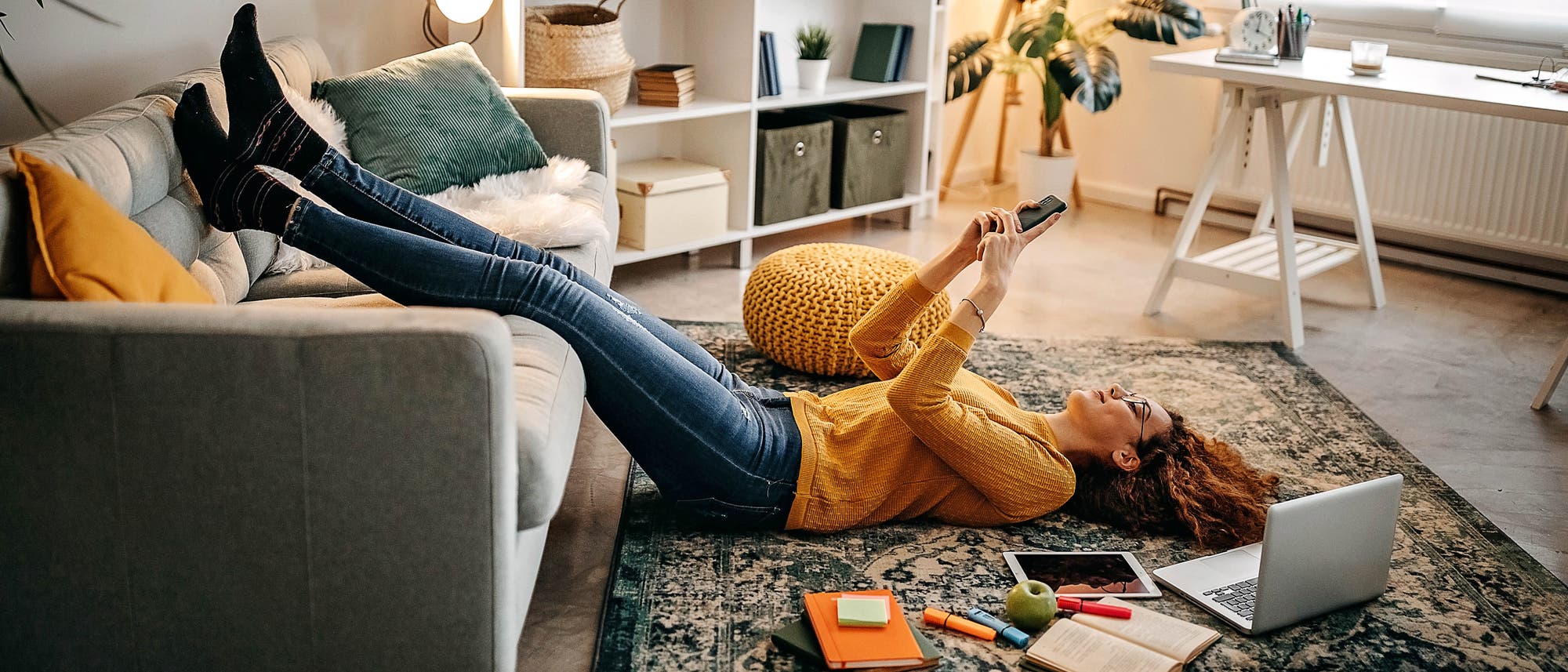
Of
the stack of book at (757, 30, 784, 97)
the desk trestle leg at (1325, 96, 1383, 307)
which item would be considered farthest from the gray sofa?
the desk trestle leg at (1325, 96, 1383, 307)

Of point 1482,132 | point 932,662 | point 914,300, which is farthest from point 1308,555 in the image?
point 1482,132

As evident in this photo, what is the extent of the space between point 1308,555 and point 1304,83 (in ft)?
5.71

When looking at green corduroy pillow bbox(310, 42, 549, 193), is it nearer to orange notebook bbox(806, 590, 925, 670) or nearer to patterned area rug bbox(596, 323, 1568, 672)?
patterned area rug bbox(596, 323, 1568, 672)

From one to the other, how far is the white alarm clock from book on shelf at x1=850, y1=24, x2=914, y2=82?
50.9 inches

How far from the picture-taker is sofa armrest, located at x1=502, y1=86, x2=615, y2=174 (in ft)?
Answer: 10.4

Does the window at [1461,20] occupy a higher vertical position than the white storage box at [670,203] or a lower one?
higher

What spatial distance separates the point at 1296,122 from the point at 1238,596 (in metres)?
2.31

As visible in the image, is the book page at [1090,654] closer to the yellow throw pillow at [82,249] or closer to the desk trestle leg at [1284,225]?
the yellow throw pillow at [82,249]

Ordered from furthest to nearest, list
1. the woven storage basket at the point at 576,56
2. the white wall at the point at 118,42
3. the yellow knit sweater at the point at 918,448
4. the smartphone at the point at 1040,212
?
the woven storage basket at the point at 576,56, the white wall at the point at 118,42, the smartphone at the point at 1040,212, the yellow knit sweater at the point at 918,448

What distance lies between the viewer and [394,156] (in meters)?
2.76

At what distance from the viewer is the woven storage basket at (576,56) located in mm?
3471

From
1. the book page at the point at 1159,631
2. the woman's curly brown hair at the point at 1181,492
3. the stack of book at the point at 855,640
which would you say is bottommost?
the book page at the point at 1159,631

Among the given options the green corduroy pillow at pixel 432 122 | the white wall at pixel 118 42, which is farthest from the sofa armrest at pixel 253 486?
the white wall at pixel 118 42

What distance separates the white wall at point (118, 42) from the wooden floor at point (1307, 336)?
1185 mm
